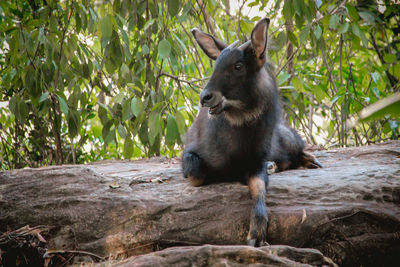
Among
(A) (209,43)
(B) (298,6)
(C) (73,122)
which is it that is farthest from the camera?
(C) (73,122)

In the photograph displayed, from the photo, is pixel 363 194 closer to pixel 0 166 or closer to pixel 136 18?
pixel 136 18

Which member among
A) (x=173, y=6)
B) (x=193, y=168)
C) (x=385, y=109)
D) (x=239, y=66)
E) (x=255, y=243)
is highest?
(x=173, y=6)

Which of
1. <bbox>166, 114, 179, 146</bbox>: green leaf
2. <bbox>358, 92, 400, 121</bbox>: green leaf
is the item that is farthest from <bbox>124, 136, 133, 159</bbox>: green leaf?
<bbox>358, 92, 400, 121</bbox>: green leaf

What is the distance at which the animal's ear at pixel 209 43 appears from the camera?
4.12 meters

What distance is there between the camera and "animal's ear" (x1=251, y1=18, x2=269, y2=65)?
3.56m

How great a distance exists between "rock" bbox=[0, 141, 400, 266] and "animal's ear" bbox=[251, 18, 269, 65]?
1.16 metres

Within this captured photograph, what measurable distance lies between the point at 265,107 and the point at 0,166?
224 inches

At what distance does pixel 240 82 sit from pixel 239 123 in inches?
16.3

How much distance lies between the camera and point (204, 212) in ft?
11.3

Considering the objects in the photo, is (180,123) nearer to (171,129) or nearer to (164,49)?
(171,129)

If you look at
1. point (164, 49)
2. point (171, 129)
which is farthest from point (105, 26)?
point (171, 129)

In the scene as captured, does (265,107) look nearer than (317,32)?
Yes

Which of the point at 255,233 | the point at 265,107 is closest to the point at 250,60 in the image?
the point at 265,107

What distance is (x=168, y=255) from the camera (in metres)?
2.39
